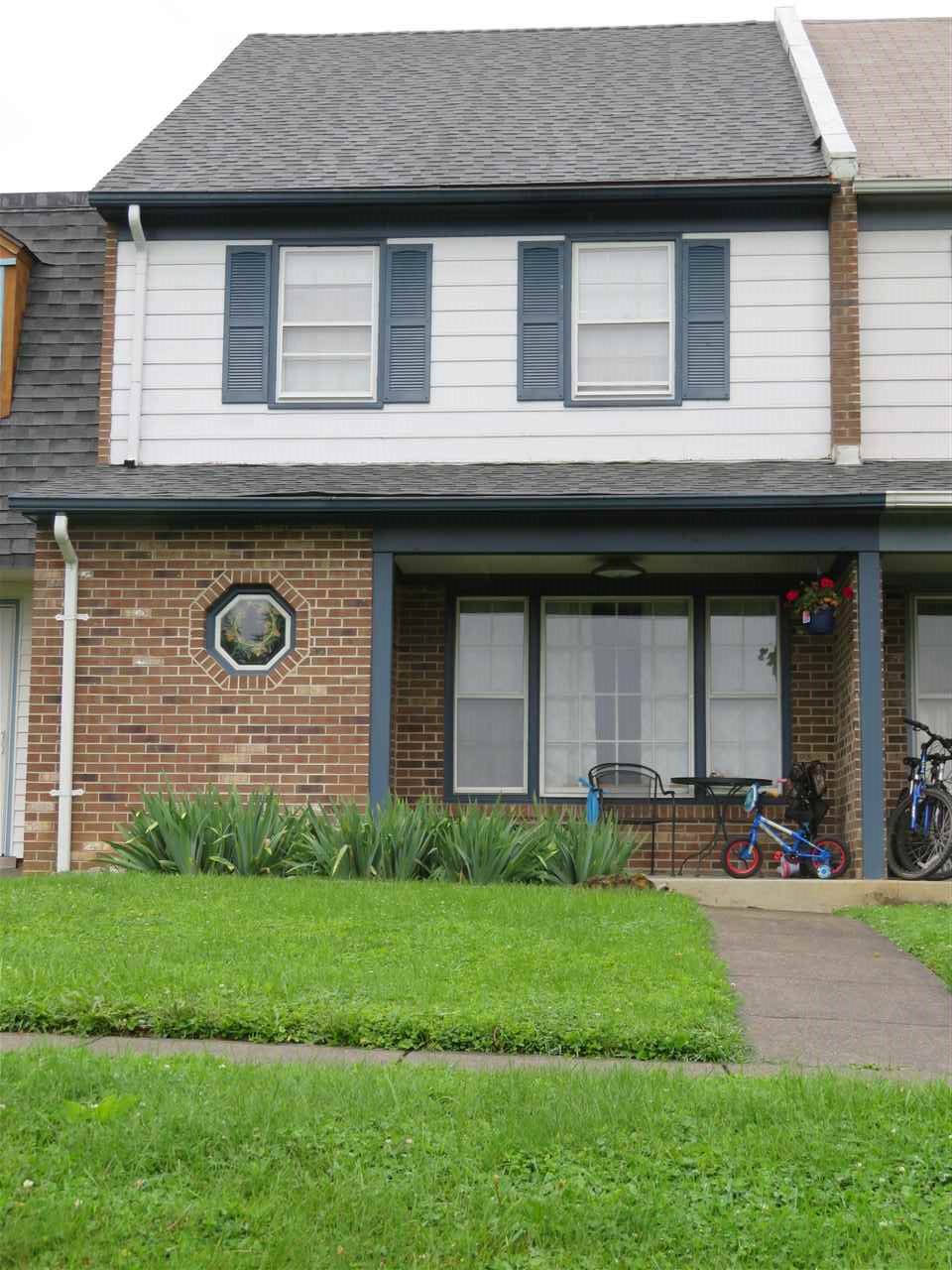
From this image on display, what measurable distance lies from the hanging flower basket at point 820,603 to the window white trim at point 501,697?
87.6 inches

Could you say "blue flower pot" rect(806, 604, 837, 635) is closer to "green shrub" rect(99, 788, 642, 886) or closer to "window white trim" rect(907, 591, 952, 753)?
"window white trim" rect(907, 591, 952, 753)

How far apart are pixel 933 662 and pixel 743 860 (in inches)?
99.0

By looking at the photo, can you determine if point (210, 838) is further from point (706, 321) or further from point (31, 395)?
point (706, 321)

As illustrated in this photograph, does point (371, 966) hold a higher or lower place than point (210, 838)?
lower

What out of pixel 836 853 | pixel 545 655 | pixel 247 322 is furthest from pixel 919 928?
pixel 247 322

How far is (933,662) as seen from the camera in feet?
42.6

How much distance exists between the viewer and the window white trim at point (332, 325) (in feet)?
41.4

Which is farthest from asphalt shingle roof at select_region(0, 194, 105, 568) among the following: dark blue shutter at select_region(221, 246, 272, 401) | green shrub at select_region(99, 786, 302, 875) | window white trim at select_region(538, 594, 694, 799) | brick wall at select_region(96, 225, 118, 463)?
window white trim at select_region(538, 594, 694, 799)

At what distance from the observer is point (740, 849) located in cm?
1191

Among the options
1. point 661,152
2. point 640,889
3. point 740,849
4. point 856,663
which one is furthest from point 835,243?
point 640,889

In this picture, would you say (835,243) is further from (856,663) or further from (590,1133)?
(590,1133)

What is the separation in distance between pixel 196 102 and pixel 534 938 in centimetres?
992

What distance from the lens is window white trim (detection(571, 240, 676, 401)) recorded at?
12.4m

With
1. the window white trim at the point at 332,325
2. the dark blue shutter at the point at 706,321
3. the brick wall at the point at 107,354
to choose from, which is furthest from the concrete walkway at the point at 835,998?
the brick wall at the point at 107,354
